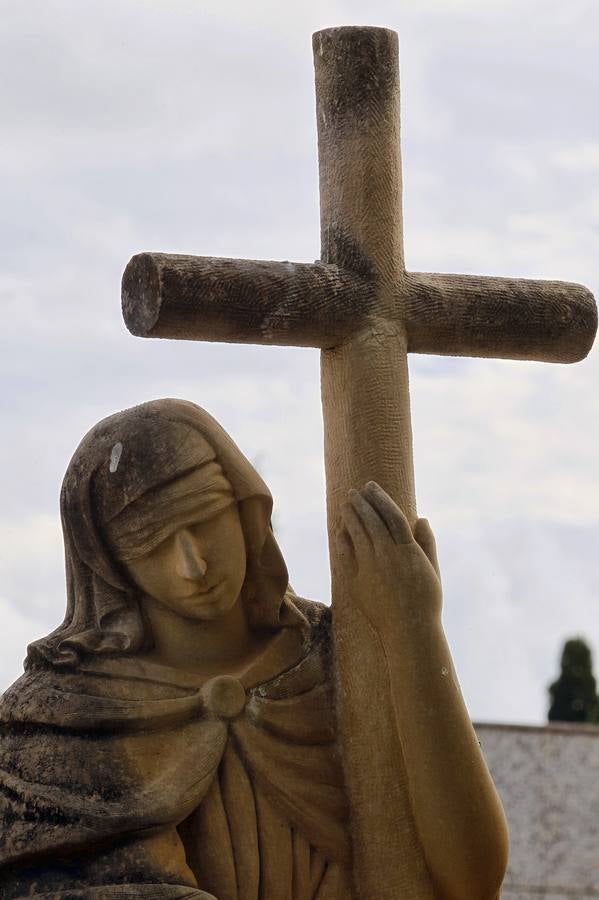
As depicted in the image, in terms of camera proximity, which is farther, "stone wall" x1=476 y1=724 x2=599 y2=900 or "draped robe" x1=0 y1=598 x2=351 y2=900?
"stone wall" x1=476 y1=724 x2=599 y2=900

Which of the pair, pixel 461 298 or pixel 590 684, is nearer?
pixel 461 298

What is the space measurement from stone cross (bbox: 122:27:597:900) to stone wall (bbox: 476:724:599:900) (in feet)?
30.0

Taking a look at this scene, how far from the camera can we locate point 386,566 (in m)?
7.82

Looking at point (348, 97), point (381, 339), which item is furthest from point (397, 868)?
point (348, 97)

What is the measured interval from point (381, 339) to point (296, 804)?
1.43 m

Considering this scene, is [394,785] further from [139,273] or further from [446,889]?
[139,273]

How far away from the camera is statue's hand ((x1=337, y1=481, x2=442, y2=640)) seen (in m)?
7.81

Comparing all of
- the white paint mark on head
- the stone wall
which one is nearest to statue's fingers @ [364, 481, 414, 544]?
the white paint mark on head

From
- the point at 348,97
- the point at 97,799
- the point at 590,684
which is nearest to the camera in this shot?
the point at 97,799

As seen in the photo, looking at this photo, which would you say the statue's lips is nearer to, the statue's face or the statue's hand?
the statue's face

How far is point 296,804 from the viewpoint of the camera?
7.89 m

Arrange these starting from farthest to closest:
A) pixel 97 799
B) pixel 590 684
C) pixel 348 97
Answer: pixel 590 684 → pixel 348 97 → pixel 97 799

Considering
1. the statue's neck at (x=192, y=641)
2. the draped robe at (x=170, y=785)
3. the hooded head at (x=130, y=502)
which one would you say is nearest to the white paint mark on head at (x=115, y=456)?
the hooded head at (x=130, y=502)

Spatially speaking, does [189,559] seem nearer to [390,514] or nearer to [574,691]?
[390,514]
